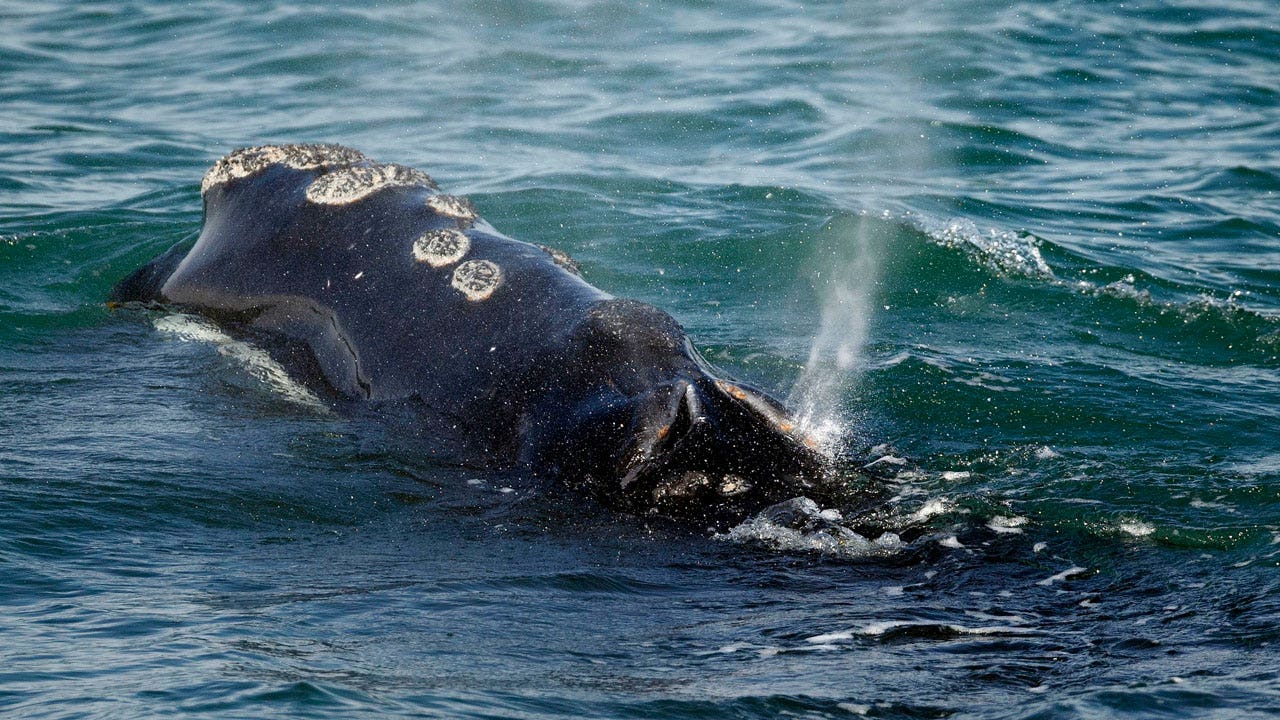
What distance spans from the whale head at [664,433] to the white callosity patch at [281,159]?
2571 millimetres

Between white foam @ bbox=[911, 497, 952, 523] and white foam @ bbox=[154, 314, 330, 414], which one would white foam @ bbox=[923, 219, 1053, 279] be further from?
white foam @ bbox=[154, 314, 330, 414]

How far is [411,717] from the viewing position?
14.5 feet

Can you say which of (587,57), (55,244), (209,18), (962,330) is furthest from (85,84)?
(962,330)

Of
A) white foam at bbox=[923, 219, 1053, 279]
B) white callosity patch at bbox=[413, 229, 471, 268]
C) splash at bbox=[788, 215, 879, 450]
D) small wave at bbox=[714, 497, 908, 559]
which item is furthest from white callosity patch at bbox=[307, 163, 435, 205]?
white foam at bbox=[923, 219, 1053, 279]

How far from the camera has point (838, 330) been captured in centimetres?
1045

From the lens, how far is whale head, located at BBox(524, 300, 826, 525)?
6.23 metres

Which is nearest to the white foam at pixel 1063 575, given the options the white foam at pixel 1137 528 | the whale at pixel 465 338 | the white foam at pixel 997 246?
the white foam at pixel 1137 528

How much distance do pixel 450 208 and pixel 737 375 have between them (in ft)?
7.12

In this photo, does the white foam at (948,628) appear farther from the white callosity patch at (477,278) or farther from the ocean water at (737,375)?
the white callosity patch at (477,278)

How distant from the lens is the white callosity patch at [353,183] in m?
8.17

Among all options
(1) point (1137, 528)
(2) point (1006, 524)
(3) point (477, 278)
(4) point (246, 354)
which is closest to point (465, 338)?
(3) point (477, 278)

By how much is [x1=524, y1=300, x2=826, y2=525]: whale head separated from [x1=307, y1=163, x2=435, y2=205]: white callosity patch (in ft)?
6.78

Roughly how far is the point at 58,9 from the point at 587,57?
8379 millimetres

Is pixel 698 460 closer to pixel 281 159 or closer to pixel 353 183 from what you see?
pixel 353 183
